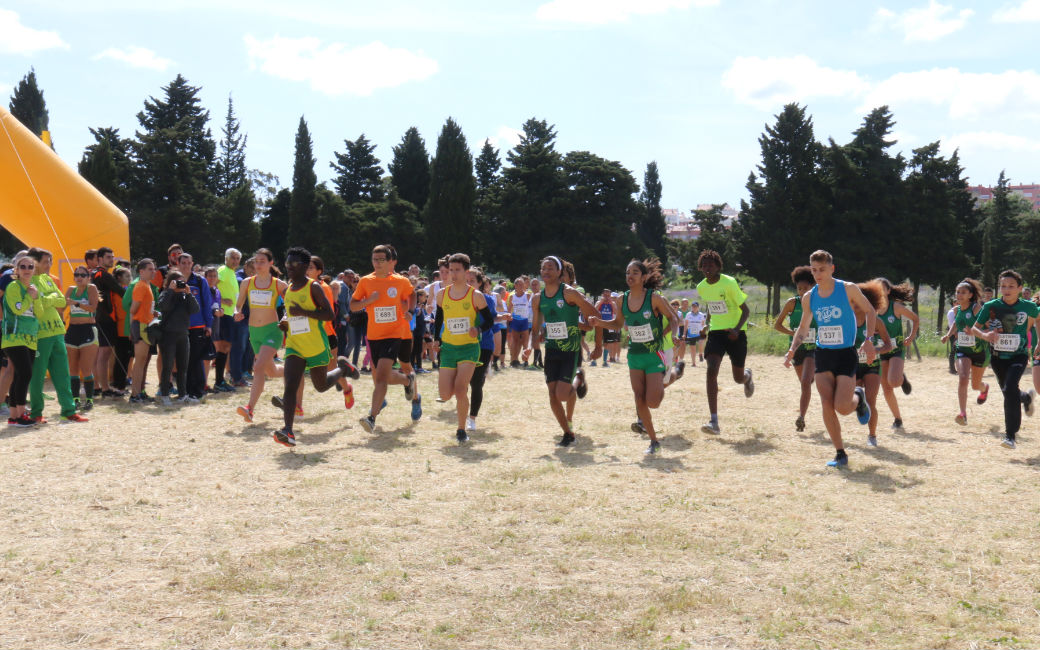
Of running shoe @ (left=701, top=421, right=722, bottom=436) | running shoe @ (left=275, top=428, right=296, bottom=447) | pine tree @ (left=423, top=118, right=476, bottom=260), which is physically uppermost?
pine tree @ (left=423, top=118, right=476, bottom=260)

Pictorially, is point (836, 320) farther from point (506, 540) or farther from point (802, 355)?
point (506, 540)

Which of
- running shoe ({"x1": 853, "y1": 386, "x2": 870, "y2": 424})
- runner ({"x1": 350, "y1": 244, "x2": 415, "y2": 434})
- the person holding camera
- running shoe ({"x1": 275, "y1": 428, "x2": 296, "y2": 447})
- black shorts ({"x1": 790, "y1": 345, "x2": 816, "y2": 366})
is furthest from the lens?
the person holding camera

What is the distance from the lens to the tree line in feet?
172

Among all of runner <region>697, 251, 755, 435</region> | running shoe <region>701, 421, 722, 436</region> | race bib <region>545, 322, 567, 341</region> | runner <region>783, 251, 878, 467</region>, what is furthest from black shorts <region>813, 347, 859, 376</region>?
race bib <region>545, 322, 567, 341</region>

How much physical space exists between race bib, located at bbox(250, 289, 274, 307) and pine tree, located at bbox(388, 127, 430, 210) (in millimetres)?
58132

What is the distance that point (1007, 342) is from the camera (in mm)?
8977

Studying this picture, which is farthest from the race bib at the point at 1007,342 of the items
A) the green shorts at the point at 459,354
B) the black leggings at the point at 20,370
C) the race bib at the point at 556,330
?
the black leggings at the point at 20,370

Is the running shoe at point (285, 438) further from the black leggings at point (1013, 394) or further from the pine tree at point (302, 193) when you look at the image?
the pine tree at point (302, 193)

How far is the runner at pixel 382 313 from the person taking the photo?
9133mm

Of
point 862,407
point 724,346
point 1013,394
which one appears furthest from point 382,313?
point 1013,394

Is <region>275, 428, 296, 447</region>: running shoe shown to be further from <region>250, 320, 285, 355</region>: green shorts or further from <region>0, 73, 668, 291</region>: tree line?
<region>0, 73, 668, 291</region>: tree line

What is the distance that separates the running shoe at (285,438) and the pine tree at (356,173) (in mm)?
57937

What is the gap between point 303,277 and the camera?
27.7 ft

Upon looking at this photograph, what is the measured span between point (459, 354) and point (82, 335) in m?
5.48
